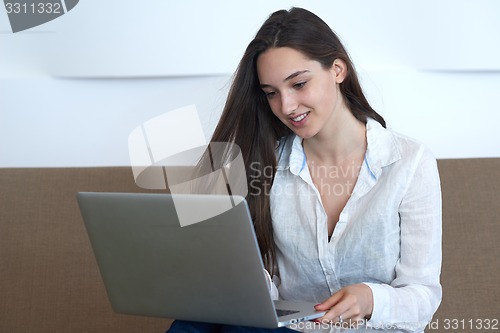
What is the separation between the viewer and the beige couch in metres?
2.07

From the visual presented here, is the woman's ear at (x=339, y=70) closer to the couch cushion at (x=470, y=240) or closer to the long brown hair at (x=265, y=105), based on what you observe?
the long brown hair at (x=265, y=105)

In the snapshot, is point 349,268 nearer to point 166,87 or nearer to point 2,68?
point 166,87

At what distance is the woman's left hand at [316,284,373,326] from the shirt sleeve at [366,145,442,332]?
0.09 ft

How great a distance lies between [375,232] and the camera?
1.71 metres

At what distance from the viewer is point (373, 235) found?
1.72 m

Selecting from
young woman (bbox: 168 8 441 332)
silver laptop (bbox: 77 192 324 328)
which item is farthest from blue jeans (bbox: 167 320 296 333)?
young woman (bbox: 168 8 441 332)

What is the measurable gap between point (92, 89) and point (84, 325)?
2.32 feet

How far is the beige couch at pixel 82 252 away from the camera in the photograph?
2074 mm

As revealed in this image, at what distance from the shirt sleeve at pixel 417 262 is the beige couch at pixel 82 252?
45 cm

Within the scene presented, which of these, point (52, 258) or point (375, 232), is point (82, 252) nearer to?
point (52, 258)

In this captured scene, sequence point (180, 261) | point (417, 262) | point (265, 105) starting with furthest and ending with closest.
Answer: point (265, 105), point (417, 262), point (180, 261)

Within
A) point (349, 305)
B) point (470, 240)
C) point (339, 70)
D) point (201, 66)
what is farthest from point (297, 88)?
point (470, 240)

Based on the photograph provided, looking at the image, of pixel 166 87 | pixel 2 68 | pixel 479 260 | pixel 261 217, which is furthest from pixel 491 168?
pixel 2 68

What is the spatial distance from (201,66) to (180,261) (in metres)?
1.01
